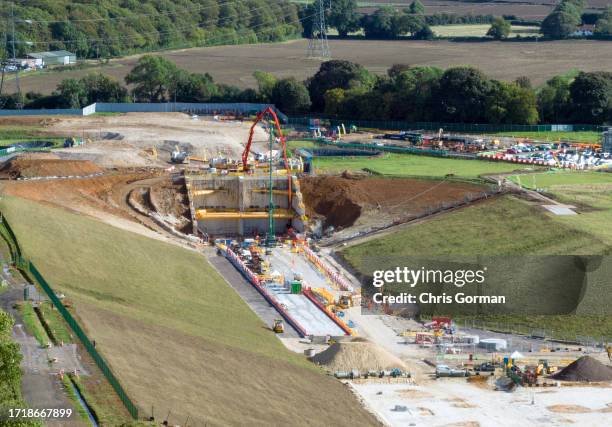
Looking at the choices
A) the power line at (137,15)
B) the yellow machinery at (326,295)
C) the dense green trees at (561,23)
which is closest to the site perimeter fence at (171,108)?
the power line at (137,15)

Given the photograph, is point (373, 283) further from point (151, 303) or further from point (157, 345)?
point (157, 345)

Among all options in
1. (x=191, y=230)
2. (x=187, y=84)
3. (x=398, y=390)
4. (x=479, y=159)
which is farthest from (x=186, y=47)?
(x=398, y=390)

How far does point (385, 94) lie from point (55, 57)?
47442mm

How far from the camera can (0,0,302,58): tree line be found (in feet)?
506

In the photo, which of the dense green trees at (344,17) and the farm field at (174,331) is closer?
the farm field at (174,331)

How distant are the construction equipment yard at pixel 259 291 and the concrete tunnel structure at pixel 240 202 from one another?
11 cm

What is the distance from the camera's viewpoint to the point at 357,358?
53656 millimetres

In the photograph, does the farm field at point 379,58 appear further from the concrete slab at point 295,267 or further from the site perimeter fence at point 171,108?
the concrete slab at point 295,267

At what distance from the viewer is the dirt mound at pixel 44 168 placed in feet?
282

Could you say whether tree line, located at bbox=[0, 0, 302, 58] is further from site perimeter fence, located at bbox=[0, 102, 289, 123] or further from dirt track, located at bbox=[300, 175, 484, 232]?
dirt track, located at bbox=[300, 175, 484, 232]

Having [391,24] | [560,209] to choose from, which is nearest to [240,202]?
[560,209]

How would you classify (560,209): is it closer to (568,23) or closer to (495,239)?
(495,239)

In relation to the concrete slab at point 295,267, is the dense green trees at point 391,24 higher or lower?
higher

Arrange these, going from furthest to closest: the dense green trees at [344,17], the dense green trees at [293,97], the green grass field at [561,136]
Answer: the dense green trees at [344,17] → the dense green trees at [293,97] → the green grass field at [561,136]
